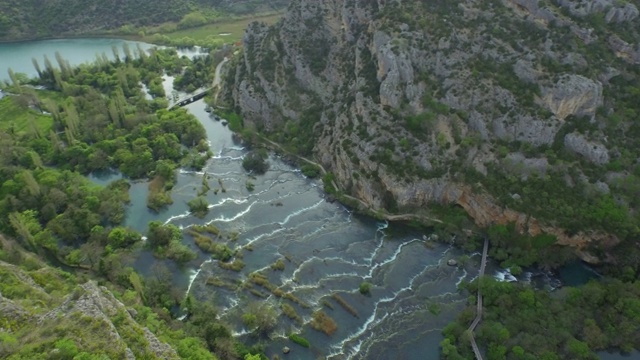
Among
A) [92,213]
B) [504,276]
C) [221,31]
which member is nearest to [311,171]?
[92,213]

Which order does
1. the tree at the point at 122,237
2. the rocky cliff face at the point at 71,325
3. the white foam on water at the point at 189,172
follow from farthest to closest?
the white foam on water at the point at 189,172 < the tree at the point at 122,237 < the rocky cliff face at the point at 71,325

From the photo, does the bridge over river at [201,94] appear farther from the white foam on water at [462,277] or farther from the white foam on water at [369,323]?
the white foam on water at [462,277]

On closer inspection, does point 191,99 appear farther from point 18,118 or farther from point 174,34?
point 174,34

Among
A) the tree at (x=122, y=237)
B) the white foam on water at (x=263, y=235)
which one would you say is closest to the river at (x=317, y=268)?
the white foam on water at (x=263, y=235)

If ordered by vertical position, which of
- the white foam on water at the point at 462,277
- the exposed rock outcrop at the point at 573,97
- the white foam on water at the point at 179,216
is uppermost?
the exposed rock outcrop at the point at 573,97

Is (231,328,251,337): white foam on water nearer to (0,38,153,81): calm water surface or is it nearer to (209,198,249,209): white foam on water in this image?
(209,198,249,209): white foam on water

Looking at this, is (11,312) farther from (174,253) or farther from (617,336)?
(617,336)
